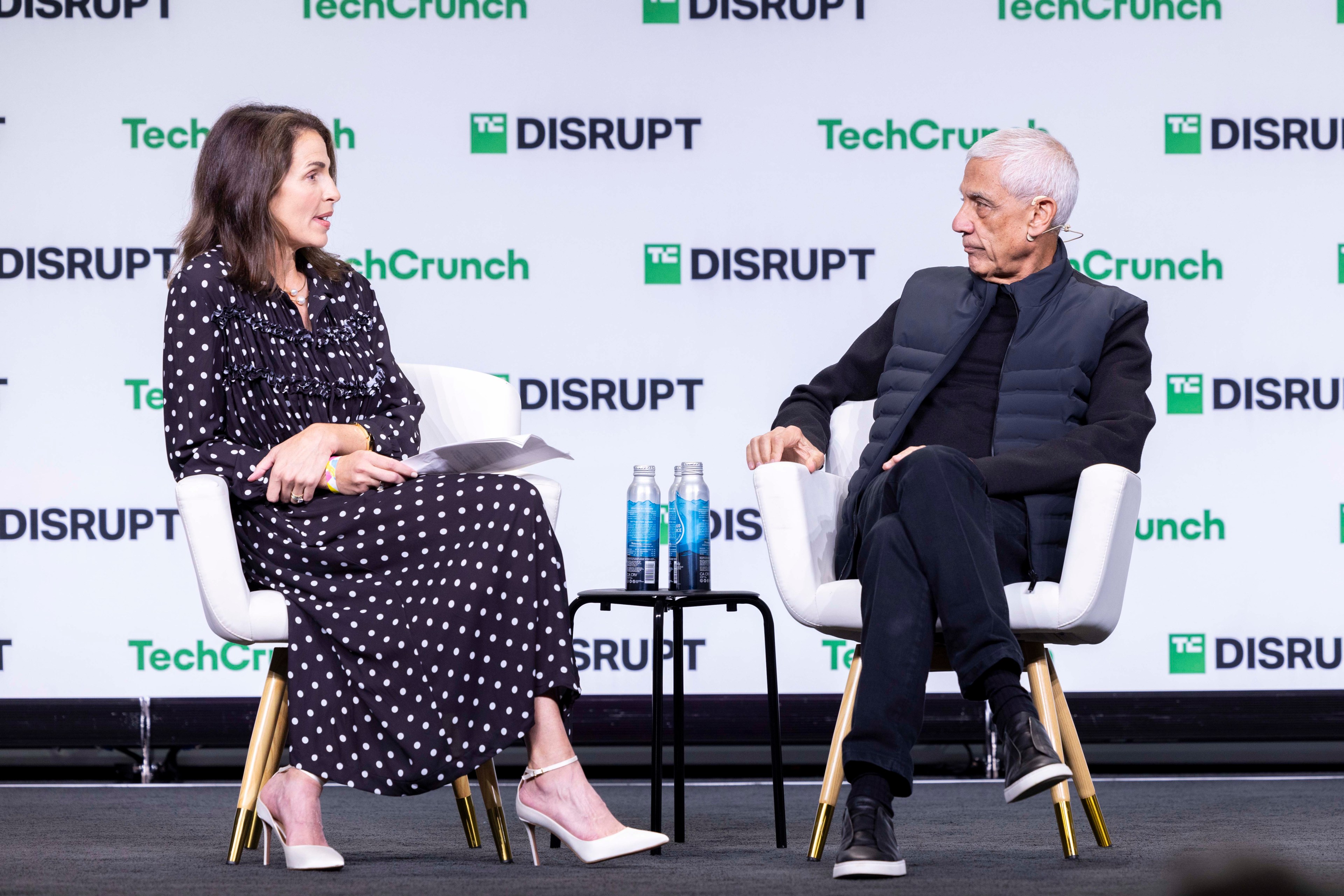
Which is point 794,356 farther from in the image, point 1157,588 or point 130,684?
point 130,684

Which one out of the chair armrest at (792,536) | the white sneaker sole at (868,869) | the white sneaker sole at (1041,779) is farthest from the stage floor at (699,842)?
the chair armrest at (792,536)

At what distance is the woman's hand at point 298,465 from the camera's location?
2.03 m

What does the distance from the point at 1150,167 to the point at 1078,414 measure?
1.53 m

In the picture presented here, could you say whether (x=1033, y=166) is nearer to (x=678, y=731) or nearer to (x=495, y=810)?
(x=678, y=731)

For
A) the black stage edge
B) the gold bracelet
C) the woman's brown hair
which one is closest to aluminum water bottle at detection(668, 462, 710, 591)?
the gold bracelet

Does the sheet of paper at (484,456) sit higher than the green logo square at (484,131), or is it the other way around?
the green logo square at (484,131)

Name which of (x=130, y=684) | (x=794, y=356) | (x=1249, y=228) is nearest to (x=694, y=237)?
(x=794, y=356)

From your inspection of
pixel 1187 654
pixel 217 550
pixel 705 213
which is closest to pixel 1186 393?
pixel 1187 654

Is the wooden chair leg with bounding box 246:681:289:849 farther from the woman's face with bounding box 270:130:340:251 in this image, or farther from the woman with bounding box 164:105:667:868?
the woman's face with bounding box 270:130:340:251

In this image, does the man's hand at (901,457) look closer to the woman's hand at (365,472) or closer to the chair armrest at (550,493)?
the chair armrest at (550,493)

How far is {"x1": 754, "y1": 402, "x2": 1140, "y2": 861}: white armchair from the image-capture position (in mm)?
2059

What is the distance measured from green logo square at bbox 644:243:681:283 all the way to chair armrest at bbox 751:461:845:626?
1.42 m

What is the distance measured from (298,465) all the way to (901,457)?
0.90 m

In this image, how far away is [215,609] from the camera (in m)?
2.05
